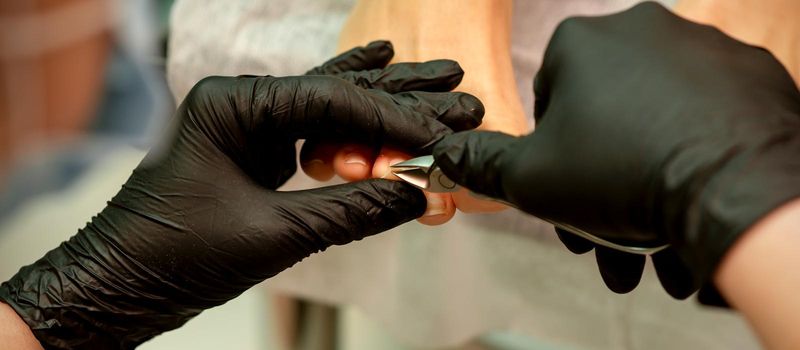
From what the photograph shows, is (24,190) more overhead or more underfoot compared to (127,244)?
more underfoot

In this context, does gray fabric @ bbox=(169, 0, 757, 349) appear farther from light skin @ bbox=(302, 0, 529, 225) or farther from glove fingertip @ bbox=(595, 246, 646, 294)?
glove fingertip @ bbox=(595, 246, 646, 294)

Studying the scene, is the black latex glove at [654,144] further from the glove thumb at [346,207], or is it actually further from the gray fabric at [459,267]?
the gray fabric at [459,267]

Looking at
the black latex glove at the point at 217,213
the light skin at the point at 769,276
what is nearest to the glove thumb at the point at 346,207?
the black latex glove at the point at 217,213

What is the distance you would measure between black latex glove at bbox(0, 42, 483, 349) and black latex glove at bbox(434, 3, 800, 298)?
0.11m

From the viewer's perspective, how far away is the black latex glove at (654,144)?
499mm

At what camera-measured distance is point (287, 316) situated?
1.23 metres

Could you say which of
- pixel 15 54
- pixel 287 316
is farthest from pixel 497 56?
pixel 15 54

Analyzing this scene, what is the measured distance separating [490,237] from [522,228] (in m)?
0.05

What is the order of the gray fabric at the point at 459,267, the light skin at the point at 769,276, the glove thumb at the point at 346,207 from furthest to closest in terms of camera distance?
the gray fabric at the point at 459,267 → the glove thumb at the point at 346,207 → the light skin at the point at 769,276

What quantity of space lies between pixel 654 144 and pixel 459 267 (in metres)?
0.52

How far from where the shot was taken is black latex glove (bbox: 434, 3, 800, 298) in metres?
0.50

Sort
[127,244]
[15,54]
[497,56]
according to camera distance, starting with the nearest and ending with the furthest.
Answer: [127,244] → [497,56] → [15,54]

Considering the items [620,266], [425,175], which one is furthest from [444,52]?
[620,266]

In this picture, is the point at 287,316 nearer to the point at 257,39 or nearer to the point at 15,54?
the point at 257,39
